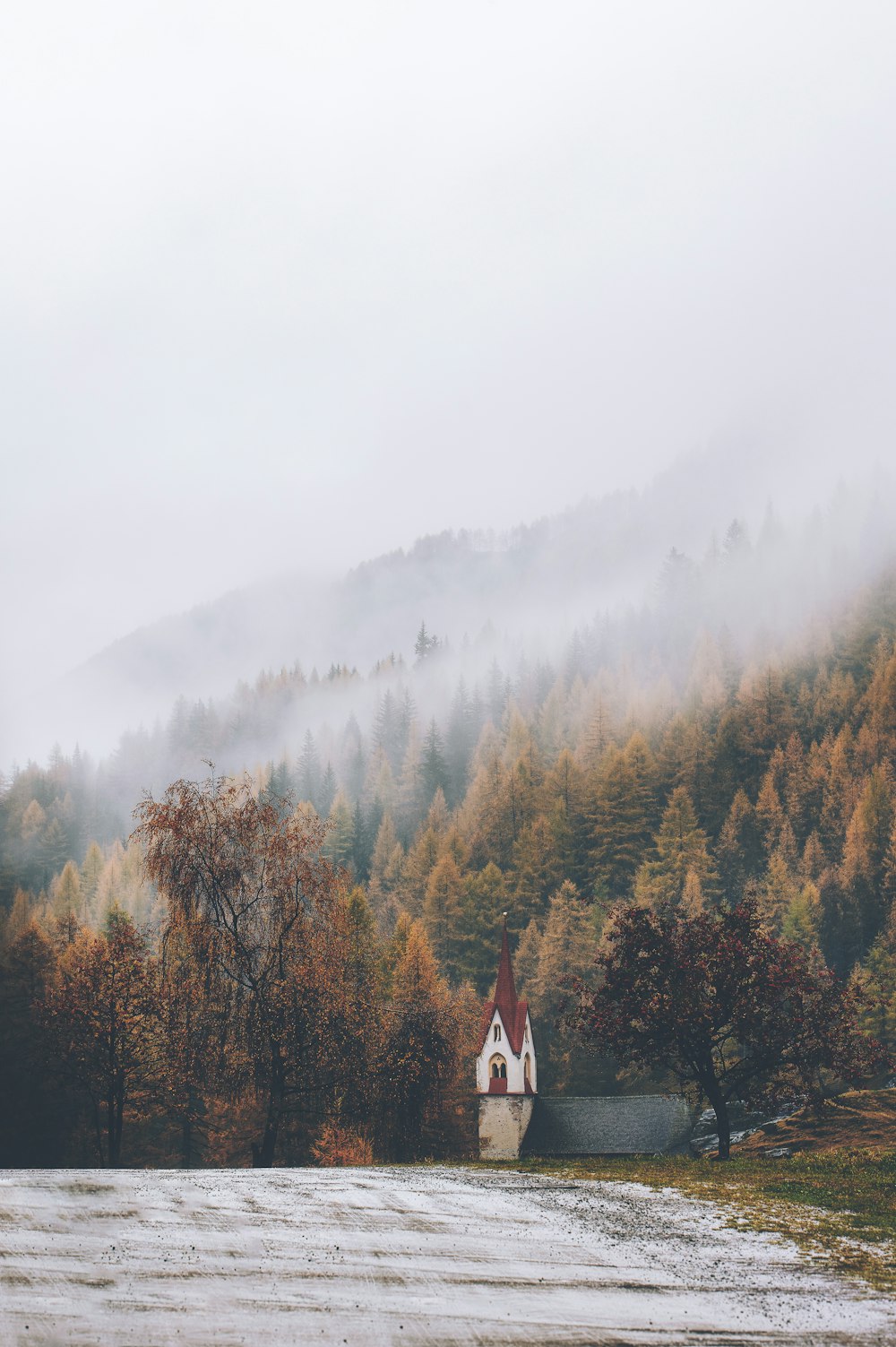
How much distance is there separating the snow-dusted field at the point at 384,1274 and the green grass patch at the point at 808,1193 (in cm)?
71

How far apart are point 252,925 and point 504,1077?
47490 mm

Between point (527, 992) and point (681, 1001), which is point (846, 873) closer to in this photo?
point (527, 992)

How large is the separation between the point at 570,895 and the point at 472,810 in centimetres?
4476

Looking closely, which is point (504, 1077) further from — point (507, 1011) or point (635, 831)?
point (635, 831)

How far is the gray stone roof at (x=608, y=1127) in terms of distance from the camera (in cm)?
7094

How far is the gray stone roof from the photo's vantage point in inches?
2793

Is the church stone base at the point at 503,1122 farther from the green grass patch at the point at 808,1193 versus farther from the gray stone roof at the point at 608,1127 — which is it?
the green grass patch at the point at 808,1193

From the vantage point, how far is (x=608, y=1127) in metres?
73.4

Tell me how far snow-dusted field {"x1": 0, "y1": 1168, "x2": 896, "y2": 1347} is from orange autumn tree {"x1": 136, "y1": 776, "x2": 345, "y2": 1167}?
1551 cm

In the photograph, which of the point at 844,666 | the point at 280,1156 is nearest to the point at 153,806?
the point at 280,1156

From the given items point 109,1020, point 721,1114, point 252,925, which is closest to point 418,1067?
point 252,925

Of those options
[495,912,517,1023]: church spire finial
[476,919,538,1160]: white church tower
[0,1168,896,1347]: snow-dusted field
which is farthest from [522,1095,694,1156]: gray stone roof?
[0,1168,896,1347]: snow-dusted field

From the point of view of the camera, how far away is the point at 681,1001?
33531 millimetres

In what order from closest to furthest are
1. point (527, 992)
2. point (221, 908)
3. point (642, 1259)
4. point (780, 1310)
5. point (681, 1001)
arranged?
1. point (780, 1310)
2. point (642, 1259)
3. point (681, 1001)
4. point (221, 908)
5. point (527, 992)
